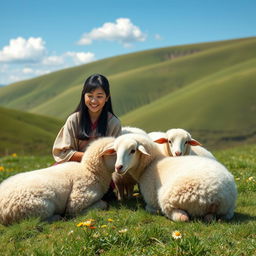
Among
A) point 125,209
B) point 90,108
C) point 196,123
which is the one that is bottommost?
Result: point 196,123

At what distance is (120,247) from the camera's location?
4414 millimetres

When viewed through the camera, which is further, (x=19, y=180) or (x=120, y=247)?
(x=19, y=180)

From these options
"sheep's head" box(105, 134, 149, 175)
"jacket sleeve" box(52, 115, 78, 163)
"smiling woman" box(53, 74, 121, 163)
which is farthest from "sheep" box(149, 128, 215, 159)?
"jacket sleeve" box(52, 115, 78, 163)

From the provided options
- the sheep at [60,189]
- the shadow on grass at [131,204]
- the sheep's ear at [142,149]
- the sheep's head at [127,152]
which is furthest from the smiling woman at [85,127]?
the sheep's ear at [142,149]

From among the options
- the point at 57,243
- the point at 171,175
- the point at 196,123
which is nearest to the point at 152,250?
the point at 57,243

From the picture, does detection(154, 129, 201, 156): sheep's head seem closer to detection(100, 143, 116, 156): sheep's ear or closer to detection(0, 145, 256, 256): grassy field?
detection(100, 143, 116, 156): sheep's ear

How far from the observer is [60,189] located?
6.46m

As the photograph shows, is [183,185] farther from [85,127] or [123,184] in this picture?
[85,127]

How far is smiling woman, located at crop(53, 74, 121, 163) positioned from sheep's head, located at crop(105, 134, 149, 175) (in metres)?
1.44

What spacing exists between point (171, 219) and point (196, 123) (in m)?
129

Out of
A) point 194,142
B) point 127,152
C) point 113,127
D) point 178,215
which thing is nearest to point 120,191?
point 113,127

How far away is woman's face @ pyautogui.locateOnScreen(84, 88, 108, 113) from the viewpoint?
7.60m

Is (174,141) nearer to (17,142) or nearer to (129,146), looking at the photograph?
(129,146)

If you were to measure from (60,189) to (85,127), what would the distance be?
6.25 feet
